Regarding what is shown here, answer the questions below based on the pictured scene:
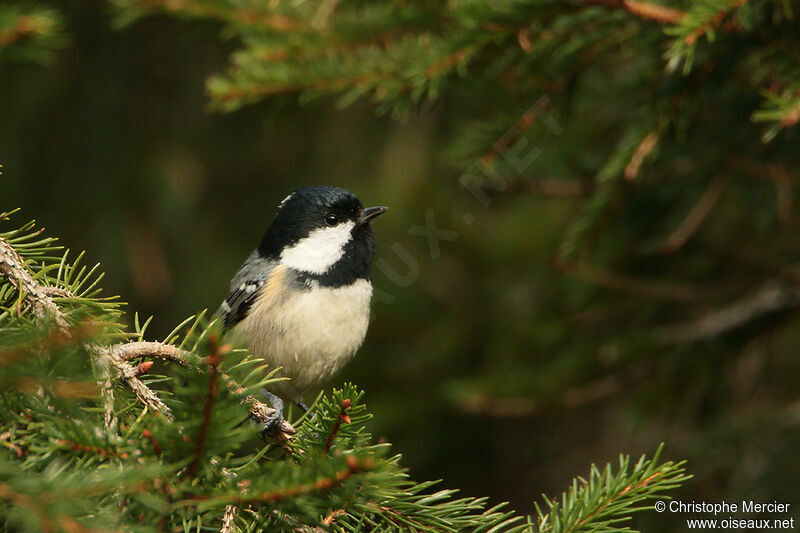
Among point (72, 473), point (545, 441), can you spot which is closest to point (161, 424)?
point (72, 473)

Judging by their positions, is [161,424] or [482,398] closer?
[161,424]

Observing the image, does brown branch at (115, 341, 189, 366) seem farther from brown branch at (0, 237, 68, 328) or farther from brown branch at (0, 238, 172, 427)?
brown branch at (0, 237, 68, 328)

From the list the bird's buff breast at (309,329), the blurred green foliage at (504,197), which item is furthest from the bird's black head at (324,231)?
the blurred green foliage at (504,197)

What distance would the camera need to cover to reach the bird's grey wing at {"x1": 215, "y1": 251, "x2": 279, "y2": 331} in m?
3.27

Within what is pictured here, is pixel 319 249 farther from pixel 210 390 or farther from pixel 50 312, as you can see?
pixel 210 390

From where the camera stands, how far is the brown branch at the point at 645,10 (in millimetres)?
2232

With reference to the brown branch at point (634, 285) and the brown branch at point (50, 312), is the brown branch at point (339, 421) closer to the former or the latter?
the brown branch at point (50, 312)

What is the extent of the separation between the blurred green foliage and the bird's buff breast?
67 centimetres

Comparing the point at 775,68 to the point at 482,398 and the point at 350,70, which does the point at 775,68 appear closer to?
the point at 350,70

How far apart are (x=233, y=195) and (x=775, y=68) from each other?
3358mm

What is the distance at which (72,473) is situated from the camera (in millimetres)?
1275

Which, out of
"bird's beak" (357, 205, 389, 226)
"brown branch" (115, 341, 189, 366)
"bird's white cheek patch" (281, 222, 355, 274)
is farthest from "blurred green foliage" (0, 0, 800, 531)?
"brown branch" (115, 341, 189, 366)

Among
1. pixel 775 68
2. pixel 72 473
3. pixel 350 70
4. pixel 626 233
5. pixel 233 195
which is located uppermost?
pixel 233 195

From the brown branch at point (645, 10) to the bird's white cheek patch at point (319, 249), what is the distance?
1.48 metres
